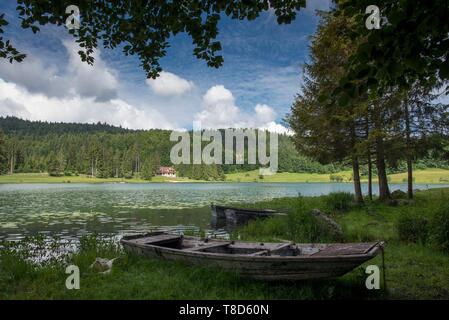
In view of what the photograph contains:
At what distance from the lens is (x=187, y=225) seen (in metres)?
25.2

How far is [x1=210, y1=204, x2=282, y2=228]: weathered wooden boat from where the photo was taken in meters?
Answer: 22.3

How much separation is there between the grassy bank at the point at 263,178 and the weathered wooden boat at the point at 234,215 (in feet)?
351

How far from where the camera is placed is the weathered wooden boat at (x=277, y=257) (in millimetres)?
8047

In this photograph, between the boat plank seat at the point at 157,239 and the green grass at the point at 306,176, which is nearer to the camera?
the boat plank seat at the point at 157,239

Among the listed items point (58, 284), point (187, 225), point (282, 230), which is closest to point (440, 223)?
point (282, 230)

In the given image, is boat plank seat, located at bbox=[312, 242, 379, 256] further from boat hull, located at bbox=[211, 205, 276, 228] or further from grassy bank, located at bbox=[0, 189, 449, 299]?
boat hull, located at bbox=[211, 205, 276, 228]

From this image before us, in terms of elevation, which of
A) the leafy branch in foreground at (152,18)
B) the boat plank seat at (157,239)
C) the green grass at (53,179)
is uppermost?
the leafy branch in foreground at (152,18)

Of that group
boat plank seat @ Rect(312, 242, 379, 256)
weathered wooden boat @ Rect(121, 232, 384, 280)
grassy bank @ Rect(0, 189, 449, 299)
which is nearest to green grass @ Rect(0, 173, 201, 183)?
grassy bank @ Rect(0, 189, 449, 299)

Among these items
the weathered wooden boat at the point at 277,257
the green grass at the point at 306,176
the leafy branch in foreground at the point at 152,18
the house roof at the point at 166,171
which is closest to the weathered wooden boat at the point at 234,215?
the weathered wooden boat at the point at 277,257

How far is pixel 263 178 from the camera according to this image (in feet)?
573

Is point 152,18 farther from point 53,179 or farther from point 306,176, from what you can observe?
point 306,176

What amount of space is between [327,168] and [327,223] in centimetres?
17544

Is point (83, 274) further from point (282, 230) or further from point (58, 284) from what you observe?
point (282, 230)

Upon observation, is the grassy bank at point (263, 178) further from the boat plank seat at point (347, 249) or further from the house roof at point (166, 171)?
the boat plank seat at point (347, 249)
